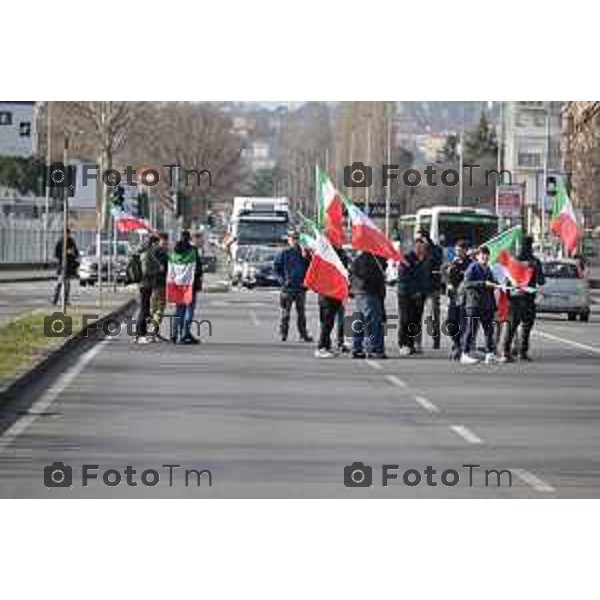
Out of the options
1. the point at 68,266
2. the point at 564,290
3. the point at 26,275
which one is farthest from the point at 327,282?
the point at 26,275

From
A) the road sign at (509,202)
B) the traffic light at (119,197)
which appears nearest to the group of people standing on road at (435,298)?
the traffic light at (119,197)

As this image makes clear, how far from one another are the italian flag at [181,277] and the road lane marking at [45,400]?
1731 millimetres

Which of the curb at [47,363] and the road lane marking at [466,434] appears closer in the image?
the road lane marking at [466,434]

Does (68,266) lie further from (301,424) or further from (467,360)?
(301,424)

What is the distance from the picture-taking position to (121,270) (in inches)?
2501

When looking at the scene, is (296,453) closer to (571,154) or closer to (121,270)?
(121,270)

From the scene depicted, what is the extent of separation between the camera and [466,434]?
17.8m

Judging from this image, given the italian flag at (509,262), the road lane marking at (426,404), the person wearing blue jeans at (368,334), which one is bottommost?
the road lane marking at (426,404)

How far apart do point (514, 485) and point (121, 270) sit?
1974 inches

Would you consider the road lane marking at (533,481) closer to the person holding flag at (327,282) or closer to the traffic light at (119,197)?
the person holding flag at (327,282)

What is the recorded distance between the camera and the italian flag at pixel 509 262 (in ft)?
93.4

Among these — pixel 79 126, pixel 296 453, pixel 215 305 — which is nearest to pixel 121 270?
pixel 79 126

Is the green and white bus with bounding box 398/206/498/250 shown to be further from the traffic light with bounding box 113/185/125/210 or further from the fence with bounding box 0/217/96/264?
the fence with bounding box 0/217/96/264

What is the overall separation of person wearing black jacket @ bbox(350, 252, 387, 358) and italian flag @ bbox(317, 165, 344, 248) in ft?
2.89
